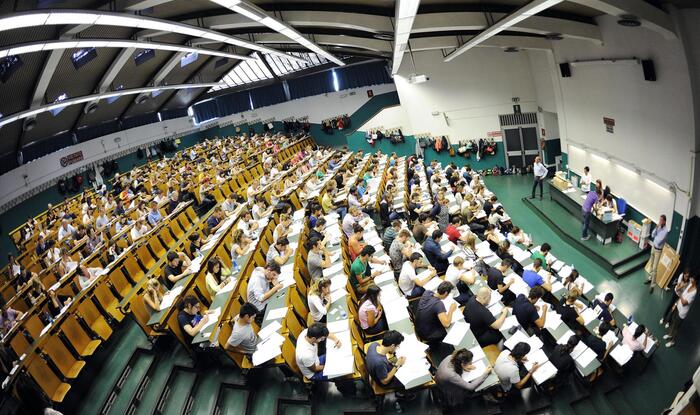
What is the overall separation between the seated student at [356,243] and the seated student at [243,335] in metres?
3.07

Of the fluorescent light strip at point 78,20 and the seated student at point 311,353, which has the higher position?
the fluorescent light strip at point 78,20

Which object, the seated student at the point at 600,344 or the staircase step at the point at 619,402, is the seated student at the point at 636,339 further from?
the staircase step at the point at 619,402

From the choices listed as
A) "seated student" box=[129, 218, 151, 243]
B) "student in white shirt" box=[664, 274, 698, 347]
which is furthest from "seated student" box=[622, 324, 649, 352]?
"seated student" box=[129, 218, 151, 243]

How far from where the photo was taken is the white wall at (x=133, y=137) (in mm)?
17891

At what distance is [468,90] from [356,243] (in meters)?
11.2

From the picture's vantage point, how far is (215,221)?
10047 millimetres

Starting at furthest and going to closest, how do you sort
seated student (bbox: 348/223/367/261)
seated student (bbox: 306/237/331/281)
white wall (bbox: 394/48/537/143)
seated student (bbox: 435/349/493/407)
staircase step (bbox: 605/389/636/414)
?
white wall (bbox: 394/48/537/143), seated student (bbox: 348/223/367/261), seated student (bbox: 306/237/331/281), staircase step (bbox: 605/389/636/414), seated student (bbox: 435/349/493/407)

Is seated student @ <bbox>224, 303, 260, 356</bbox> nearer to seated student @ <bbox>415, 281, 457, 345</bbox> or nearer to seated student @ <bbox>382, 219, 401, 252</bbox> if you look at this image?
seated student @ <bbox>415, 281, 457, 345</bbox>

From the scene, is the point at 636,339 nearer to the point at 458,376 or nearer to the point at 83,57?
the point at 458,376

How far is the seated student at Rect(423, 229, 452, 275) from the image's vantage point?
743cm

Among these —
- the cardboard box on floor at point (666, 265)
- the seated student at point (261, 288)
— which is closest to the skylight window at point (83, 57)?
the seated student at point (261, 288)

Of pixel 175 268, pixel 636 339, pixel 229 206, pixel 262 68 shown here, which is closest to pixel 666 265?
pixel 636 339

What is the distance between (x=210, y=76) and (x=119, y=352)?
2422 cm

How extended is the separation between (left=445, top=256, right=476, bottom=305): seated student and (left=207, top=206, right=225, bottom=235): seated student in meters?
5.92
